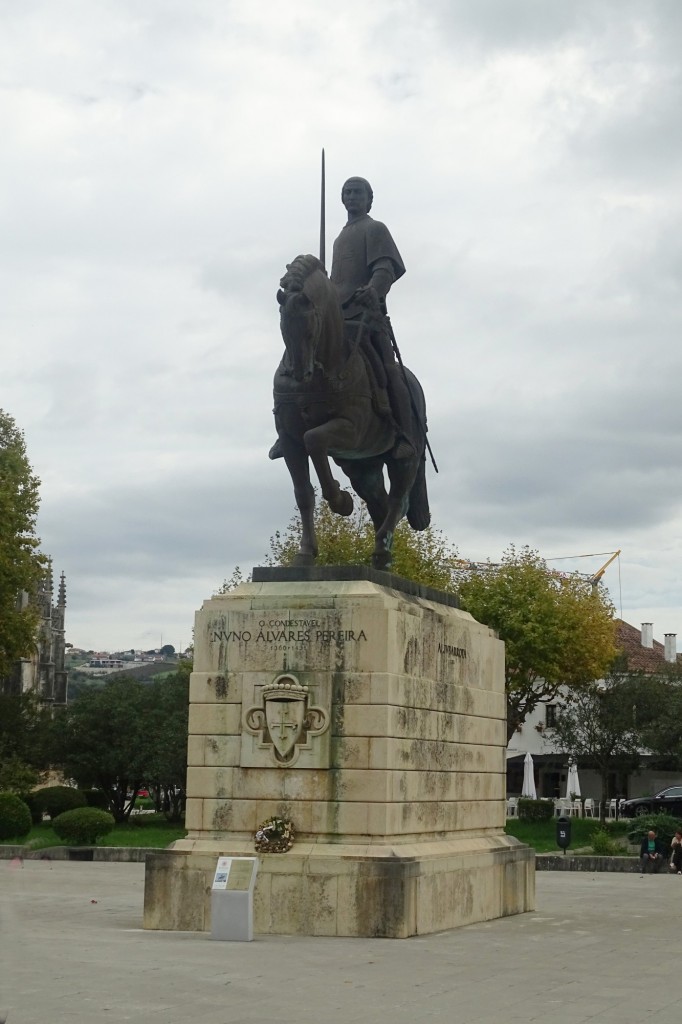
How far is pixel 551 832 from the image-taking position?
4712 centimetres

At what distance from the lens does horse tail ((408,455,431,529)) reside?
65.0ft

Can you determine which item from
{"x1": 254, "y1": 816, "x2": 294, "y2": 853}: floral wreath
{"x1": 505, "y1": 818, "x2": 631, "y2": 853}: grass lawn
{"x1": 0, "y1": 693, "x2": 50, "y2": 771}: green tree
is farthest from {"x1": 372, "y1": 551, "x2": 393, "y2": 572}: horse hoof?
{"x1": 0, "y1": 693, "x2": 50, "y2": 771}: green tree

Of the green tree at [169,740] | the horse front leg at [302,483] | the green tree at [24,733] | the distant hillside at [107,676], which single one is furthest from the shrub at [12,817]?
the horse front leg at [302,483]

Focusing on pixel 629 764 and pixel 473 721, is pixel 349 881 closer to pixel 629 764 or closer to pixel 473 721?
pixel 473 721

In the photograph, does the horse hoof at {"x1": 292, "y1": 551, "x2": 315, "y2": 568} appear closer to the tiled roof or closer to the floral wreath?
the floral wreath

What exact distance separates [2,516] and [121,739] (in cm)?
866

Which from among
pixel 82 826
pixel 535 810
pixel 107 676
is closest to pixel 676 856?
pixel 82 826

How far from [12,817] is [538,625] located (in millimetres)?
21202

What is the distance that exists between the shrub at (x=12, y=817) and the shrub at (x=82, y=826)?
11.1ft

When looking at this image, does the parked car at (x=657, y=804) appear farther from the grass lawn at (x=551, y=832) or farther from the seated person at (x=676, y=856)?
the seated person at (x=676, y=856)

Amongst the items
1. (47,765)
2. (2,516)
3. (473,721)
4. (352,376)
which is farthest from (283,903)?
(47,765)

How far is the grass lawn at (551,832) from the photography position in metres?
43.0

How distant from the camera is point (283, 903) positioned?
1554cm

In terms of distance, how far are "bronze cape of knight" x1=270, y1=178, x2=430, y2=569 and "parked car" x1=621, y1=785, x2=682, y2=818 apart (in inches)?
1457
